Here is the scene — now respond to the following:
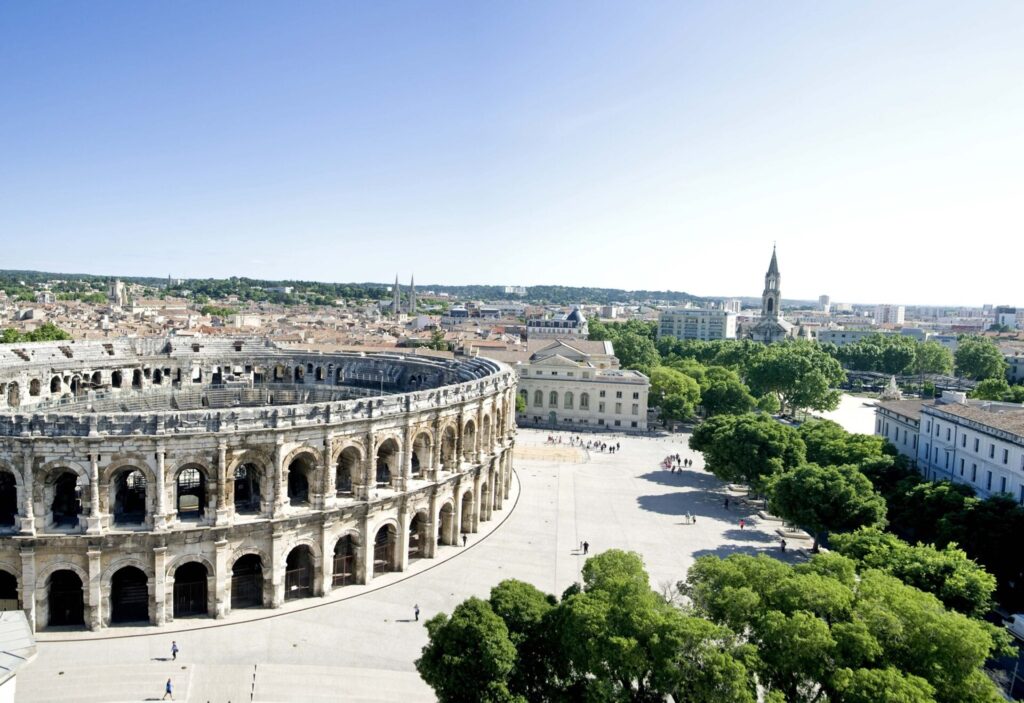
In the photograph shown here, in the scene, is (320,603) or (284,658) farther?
(320,603)

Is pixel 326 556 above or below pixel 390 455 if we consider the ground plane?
below

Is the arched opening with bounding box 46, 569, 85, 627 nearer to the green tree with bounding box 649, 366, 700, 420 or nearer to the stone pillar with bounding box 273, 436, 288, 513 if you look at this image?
the stone pillar with bounding box 273, 436, 288, 513

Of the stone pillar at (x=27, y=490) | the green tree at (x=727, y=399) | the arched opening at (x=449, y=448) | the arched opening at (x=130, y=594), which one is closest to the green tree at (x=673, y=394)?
the green tree at (x=727, y=399)

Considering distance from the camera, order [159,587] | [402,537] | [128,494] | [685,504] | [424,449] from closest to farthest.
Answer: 1. [159,587]
2. [128,494]
3. [402,537]
4. [424,449]
5. [685,504]

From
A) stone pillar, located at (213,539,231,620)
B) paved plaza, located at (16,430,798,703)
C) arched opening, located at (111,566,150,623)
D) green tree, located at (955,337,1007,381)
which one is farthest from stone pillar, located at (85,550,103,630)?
green tree, located at (955,337,1007,381)

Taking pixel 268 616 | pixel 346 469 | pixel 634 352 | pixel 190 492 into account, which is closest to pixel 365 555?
pixel 268 616

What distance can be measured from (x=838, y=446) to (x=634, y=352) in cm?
7378

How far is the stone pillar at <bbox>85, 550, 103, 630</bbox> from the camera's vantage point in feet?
110

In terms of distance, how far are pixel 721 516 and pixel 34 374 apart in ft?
187

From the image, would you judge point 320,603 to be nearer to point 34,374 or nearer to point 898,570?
point 898,570

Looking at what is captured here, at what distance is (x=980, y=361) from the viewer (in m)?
130

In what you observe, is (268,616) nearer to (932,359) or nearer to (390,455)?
(390,455)

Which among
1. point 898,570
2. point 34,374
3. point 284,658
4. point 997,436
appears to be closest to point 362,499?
point 284,658

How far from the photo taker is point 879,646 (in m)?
23.6
